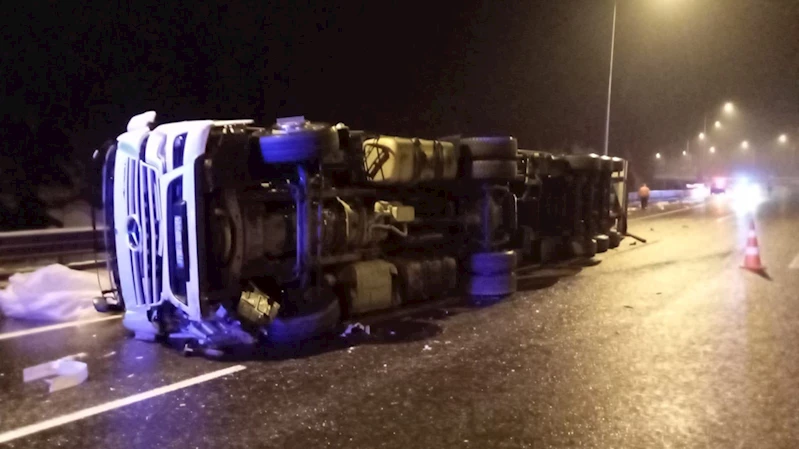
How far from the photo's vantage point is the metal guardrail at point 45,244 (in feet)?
36.7

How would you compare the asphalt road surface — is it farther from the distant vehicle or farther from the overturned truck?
the distant vehicle

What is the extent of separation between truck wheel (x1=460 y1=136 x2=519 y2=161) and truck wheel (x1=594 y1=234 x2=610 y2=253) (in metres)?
4.96

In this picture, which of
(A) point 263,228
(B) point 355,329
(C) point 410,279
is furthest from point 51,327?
(C) point 410,279

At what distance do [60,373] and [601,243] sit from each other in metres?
10.00

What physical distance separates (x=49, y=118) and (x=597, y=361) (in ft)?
65.9

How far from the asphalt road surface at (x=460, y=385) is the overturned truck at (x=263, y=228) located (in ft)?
1.08

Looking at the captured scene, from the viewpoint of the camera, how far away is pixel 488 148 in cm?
882

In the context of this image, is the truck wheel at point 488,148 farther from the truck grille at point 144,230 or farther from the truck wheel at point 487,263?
the truck grille at point 144,230

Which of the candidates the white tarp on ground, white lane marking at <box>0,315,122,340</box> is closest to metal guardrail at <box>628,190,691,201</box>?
the white tarp on ground

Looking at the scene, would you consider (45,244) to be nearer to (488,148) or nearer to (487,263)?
(487,263)

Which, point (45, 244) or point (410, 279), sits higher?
point (410, 279)

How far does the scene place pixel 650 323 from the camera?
7.36 m

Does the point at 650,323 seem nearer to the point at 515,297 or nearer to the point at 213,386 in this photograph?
the point at 515,297

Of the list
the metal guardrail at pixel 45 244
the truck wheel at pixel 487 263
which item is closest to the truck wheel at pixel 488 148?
the truck wheel at pixel 487 263
